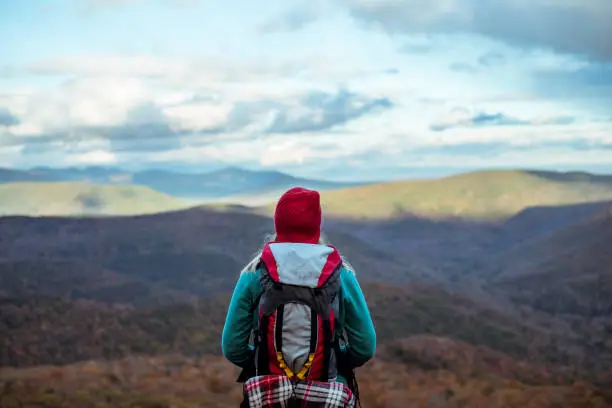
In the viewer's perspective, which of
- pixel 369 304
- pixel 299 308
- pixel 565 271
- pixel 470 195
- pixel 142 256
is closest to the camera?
pixel 299 308

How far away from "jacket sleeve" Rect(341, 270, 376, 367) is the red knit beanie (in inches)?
8.8

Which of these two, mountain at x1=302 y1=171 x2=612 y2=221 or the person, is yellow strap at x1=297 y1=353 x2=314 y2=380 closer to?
the person

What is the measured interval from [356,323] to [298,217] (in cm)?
52

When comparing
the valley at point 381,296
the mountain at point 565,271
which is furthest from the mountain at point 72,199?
the mountain at point 565,271

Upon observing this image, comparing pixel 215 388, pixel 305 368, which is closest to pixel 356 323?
pixel 305 368

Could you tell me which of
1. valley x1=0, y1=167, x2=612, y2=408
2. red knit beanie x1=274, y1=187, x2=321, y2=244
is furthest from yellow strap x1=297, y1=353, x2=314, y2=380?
valley x1=0, y1=167, x2=612, y2=408

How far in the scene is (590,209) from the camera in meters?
34.0

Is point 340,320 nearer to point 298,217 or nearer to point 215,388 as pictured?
point 298,217

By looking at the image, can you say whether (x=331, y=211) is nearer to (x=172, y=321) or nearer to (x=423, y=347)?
(x=172, y=321)

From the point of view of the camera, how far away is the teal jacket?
10.7 ft

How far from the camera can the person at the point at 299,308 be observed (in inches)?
124

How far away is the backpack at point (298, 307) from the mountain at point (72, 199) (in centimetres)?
2846

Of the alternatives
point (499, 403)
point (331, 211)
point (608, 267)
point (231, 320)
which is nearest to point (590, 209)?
point (608, 267)

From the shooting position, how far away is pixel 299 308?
10.3 feet
